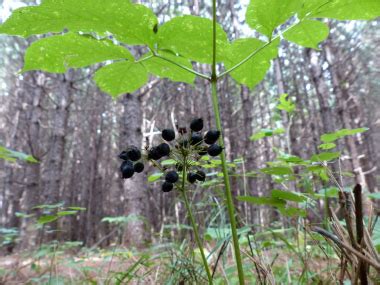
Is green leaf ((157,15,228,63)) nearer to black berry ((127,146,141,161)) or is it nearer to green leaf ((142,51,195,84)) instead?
green leaf ((142,51,195,84))

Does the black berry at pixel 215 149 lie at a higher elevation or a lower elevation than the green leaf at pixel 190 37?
lower

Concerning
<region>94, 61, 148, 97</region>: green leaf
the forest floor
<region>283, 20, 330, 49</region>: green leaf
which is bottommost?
the forest floor

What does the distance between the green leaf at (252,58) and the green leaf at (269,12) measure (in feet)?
0.27

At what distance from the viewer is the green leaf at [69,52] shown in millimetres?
1018

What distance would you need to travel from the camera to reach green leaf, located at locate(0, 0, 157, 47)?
90cm

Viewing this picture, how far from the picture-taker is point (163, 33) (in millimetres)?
1001

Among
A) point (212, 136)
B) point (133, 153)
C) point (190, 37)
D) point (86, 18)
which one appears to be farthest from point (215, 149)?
point (86, 18)

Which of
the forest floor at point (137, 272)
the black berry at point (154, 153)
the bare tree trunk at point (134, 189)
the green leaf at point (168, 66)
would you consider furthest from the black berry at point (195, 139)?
the bare tree trunk at point (134, 189)

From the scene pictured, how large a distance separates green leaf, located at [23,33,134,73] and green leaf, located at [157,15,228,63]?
0.16 meters

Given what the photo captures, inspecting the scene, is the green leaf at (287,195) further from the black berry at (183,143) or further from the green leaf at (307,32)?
the green leaf at (307,32)

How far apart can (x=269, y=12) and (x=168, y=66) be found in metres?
0.43

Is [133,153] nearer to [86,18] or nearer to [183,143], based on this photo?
[183,143]

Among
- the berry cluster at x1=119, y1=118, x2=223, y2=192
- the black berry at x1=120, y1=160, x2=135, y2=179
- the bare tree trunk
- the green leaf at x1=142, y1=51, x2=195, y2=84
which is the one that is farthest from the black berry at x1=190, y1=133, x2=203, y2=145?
the bare tree trunk

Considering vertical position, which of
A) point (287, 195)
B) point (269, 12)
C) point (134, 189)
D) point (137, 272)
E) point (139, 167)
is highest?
point (269, 12)
